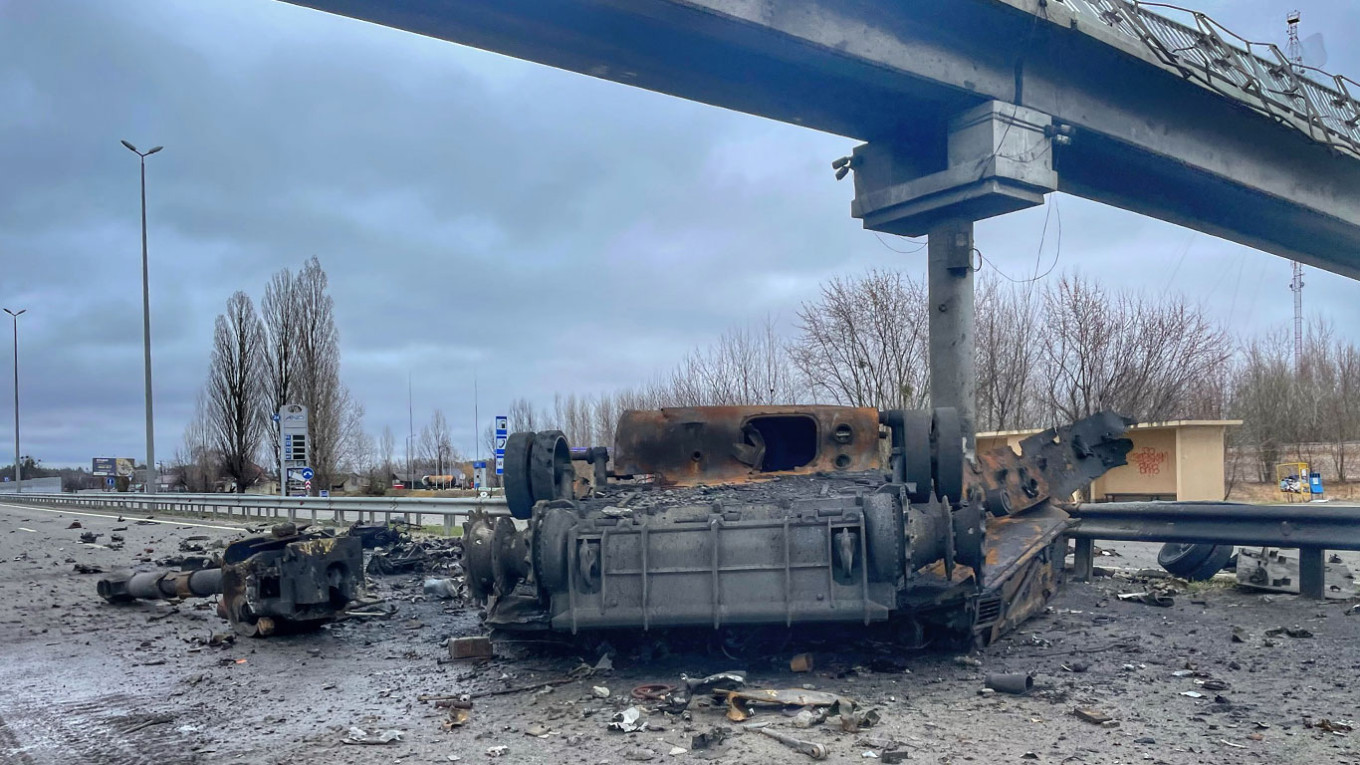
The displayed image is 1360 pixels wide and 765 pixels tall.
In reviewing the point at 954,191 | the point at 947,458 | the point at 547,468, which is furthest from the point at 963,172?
the point at 547,468

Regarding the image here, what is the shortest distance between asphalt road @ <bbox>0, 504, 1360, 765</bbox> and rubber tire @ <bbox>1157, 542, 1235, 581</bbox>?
0.55m

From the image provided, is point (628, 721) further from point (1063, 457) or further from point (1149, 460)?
point (1149, 460)

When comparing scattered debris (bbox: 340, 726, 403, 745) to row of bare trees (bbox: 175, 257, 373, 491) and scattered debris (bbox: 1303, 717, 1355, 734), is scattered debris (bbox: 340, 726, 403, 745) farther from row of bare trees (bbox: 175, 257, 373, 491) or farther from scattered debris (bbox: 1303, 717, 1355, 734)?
row of bare trees (bbox: 175, 257, 373, 491)

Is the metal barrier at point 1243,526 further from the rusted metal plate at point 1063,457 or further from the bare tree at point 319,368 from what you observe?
the bare tree at point 319,368

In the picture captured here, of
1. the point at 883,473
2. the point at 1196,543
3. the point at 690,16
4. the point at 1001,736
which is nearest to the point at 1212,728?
the point at 1001,736

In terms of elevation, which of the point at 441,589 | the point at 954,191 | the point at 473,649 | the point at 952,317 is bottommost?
the point at 441,589

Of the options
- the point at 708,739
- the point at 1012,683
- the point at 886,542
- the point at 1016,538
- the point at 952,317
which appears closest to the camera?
the point at 708,739

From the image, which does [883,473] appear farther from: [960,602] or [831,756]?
[831,756]

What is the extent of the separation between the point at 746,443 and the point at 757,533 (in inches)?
82.5

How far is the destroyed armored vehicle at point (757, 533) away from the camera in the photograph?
241 inches

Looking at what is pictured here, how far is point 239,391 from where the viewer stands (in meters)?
45.4

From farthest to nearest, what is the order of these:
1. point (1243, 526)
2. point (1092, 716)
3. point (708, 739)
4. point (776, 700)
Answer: point (1243, 526) → point (776, 700) → point (1092, 716) → point (708, 739)

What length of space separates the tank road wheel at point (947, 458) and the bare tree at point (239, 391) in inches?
1665

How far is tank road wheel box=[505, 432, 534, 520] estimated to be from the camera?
7.85 meters
